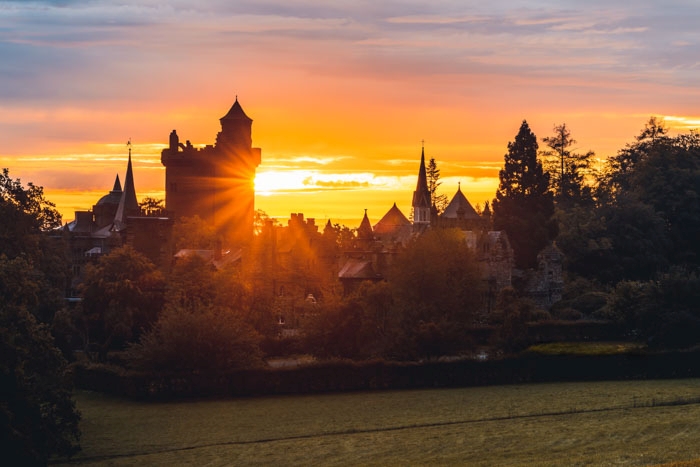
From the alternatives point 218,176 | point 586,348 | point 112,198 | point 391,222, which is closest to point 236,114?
point 218,176

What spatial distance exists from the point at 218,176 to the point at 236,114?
6.82 meters

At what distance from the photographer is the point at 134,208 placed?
109 m

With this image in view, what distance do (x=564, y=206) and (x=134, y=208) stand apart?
43977 millimetres

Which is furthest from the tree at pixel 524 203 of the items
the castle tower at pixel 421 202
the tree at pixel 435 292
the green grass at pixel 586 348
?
the castle tower at pixel 421 202

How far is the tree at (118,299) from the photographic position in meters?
55.9

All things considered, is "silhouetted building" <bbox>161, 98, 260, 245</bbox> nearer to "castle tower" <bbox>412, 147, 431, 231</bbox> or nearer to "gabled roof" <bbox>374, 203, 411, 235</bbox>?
"castle tower" <bbox>412, 147, 431, 231</bbox>

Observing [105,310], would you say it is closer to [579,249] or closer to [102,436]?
[102,436]

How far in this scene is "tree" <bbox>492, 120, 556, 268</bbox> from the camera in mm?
76938

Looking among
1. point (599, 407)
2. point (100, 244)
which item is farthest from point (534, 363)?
point (100, 244)

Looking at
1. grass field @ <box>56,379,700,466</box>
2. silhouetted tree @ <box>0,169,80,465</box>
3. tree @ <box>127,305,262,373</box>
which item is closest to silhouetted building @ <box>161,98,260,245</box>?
tree @ <box>127,305,262,373</box>

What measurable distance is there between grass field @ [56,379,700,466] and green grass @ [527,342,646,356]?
9.88 ft

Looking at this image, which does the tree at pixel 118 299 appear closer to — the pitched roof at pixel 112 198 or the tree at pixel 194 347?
the tree at pixel 194 347

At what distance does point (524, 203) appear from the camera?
3059 inches

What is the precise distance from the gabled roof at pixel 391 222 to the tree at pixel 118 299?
8618cm
